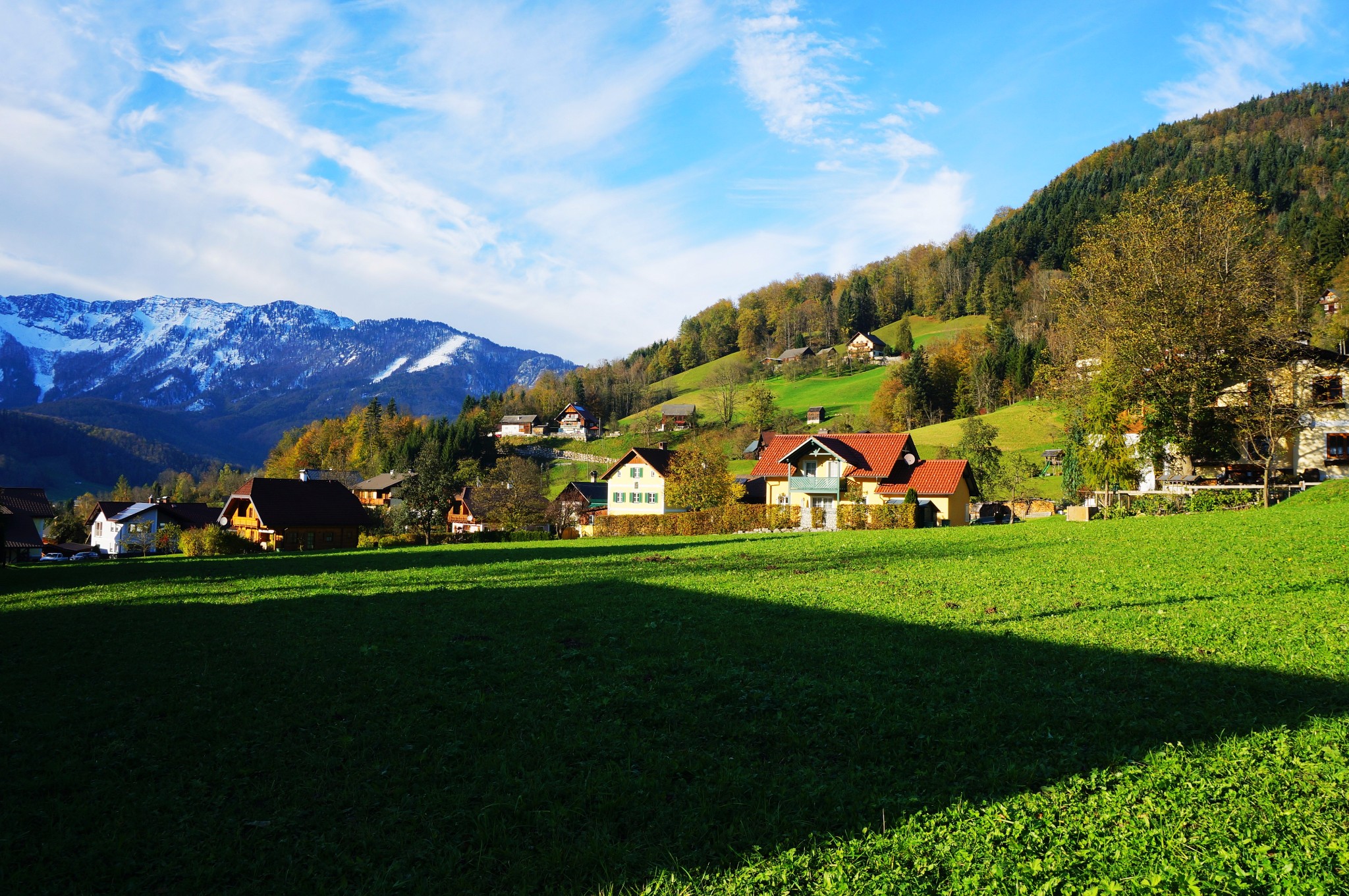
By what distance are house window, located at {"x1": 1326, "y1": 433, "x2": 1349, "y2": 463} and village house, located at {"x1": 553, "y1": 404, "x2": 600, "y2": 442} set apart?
106 metres

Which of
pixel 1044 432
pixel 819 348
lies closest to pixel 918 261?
pixel 819 348

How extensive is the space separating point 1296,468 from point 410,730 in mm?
46364

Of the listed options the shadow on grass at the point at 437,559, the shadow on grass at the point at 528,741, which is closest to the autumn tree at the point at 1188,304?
the shadow on grass at the point at 437,559

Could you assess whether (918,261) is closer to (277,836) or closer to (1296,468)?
(1296,468)

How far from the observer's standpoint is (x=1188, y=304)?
102 feet

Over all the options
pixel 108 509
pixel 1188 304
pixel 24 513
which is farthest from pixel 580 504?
pixel 108 509

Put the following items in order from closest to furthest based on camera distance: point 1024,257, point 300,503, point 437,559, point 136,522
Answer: point 437,559, point 300,503, point 136,522, point 1024,257

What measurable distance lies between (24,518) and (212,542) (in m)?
34.8

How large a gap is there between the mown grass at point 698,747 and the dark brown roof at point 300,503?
44900 mm

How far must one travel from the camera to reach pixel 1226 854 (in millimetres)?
4090

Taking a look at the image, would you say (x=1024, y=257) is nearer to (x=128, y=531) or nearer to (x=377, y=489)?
(x=377, y=489)

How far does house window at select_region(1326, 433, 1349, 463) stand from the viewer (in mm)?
35438

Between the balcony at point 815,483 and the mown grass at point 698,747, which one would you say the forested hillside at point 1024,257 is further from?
the mown grass at point 698,747

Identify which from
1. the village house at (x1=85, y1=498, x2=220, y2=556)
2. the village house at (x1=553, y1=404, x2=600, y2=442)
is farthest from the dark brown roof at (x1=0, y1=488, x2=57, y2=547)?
the village house at (x1=553, y1=404, x2=600, y2=442)
